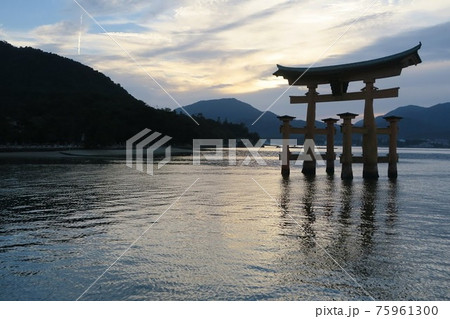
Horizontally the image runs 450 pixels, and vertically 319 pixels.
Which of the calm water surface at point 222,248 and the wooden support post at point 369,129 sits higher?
the wooden support post at point 369,129

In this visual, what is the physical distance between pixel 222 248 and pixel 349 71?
1934cm

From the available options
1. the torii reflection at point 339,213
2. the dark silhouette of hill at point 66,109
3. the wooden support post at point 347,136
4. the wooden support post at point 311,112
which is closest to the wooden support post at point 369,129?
the wooden support post at point 347,136

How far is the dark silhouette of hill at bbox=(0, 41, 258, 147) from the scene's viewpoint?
245ft

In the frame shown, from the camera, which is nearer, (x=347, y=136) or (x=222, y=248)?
(x=222, y=248)

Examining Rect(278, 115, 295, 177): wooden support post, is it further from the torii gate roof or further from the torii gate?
the torii gate roof

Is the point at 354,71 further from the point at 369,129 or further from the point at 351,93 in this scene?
the point at 369,129

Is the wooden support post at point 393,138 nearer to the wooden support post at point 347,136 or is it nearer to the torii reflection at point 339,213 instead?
the wooden support post at point 347,136

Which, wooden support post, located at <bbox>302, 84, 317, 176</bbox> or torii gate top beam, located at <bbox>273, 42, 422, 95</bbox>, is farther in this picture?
wooden support post, located at <bbox>302, 84, 317, 176</bbox>

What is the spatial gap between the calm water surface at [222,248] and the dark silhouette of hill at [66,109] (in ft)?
193

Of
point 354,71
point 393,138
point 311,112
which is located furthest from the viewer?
point 311,112

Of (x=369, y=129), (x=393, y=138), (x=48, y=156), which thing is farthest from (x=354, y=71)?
(x=48, y=156)

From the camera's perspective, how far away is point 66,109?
94.7m

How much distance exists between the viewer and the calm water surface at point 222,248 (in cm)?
622

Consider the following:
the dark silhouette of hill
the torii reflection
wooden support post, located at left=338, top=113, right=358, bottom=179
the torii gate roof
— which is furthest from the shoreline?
the torii reflection
